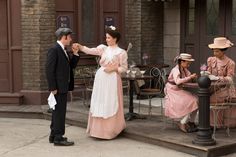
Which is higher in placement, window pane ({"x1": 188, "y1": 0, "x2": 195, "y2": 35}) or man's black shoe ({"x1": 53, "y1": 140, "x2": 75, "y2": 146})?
window pane ({"x1": 188, "y1": 0, "x2": 195, "y2": 35})

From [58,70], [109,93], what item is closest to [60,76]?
[58,70]


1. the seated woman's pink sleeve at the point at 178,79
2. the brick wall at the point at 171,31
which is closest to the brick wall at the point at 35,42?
the brick wall at the point at 171,31

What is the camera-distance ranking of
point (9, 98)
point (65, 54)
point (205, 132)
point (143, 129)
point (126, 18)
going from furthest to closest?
point (126, 18), point (9, 98), point (143, 129), point (65, 54), point (205, 132)

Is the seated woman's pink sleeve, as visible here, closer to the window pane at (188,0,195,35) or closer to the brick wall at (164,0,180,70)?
the window pane at (188,0,195,35)

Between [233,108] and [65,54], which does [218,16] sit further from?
[65,54]

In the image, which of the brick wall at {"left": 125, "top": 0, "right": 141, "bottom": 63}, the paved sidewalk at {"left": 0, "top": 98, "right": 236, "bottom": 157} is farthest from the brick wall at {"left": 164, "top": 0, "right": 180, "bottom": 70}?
the paved sidewalk at {"left": 0, "top": 98, "right": 236, "bottom": 157}

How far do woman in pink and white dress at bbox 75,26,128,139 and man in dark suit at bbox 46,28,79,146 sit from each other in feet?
1.27

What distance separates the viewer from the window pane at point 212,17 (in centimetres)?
1109

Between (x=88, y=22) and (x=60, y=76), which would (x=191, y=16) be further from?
(x=60, y=76)

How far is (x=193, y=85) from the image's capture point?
7441 mm

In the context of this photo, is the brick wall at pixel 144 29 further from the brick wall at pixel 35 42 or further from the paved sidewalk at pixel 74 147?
the paved sidewalk at pixel 74 147

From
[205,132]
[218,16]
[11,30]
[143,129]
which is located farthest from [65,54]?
[218,16]

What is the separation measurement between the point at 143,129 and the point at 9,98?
4.07 m

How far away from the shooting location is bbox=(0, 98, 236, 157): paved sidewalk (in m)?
6.99
